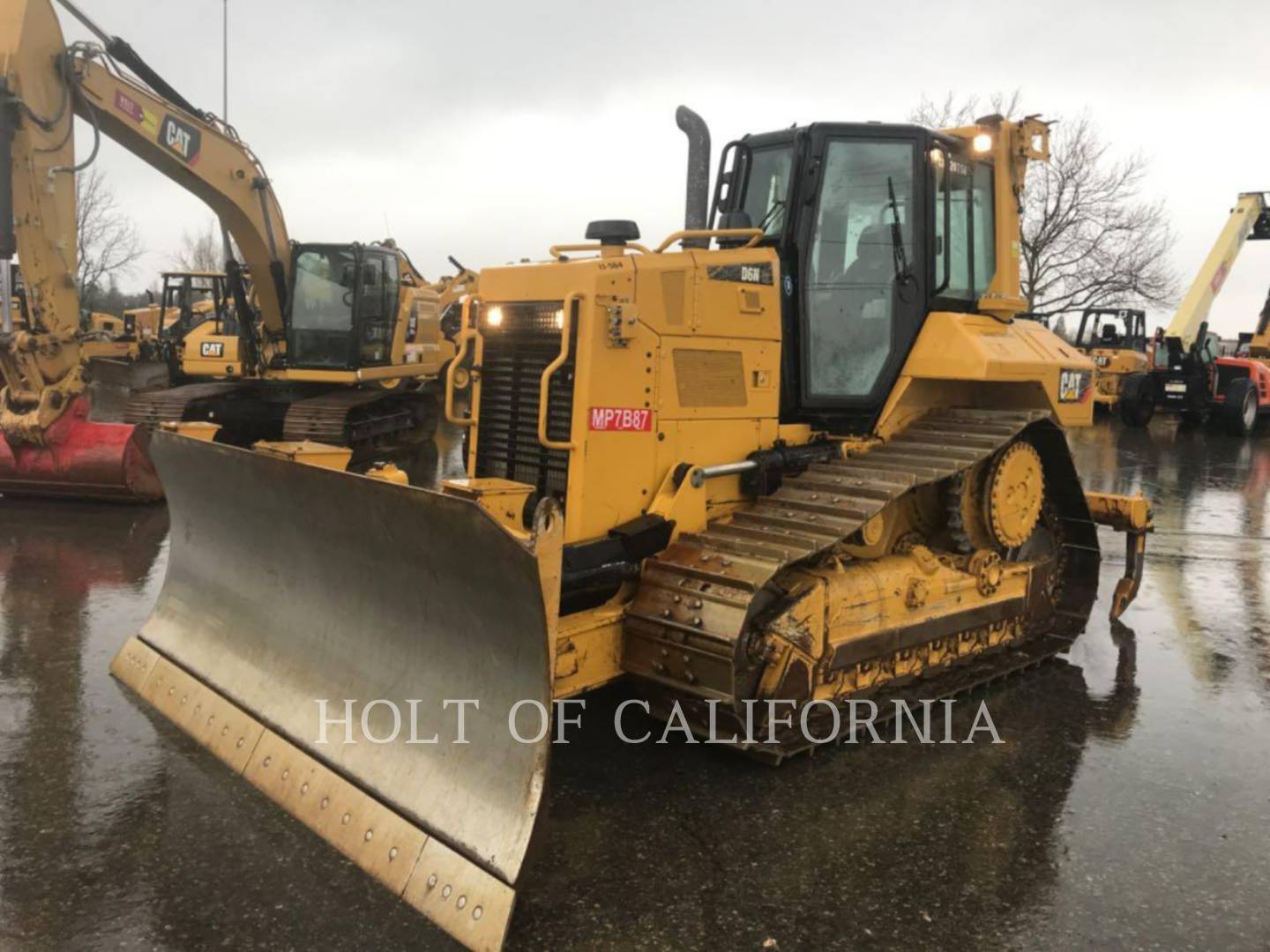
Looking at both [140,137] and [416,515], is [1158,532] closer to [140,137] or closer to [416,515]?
[416,515]

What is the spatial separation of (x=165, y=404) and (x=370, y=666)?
9.84 m

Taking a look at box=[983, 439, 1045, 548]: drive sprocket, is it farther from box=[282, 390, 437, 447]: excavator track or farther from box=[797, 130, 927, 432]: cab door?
box=[282, 390, 437, 447]: excavator track

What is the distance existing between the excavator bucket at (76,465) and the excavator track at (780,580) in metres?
7.19

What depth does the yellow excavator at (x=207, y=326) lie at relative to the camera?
30.2 ft

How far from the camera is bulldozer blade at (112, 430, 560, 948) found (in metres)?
3.21

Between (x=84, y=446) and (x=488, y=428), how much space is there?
21.7ft

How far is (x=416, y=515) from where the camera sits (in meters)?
3.47

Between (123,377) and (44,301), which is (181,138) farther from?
(123,377)

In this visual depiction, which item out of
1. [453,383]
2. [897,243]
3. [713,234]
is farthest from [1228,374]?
[453,383]

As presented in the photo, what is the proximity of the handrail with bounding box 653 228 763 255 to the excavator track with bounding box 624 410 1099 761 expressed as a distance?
1.27 m

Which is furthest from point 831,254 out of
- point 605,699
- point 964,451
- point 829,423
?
point 605,699

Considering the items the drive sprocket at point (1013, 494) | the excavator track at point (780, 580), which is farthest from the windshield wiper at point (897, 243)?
the drive sprocket at point (1013, 494)

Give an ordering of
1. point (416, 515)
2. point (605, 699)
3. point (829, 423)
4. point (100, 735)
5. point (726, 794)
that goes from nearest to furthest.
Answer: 1. point (416, 515)
2. point (726, 794)
3. point (100, 735)
4. point (605, 699)
5. point (829, 423)

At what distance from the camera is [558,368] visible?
453 cm
